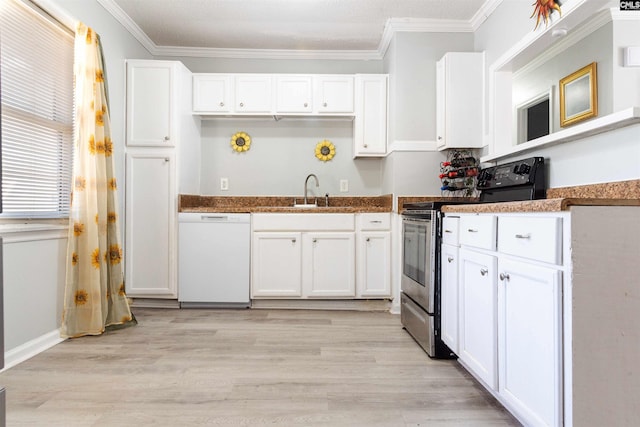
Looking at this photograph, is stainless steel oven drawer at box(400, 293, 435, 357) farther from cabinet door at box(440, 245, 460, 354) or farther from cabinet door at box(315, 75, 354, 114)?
cabinet door at box(315, 75, 354, 114)

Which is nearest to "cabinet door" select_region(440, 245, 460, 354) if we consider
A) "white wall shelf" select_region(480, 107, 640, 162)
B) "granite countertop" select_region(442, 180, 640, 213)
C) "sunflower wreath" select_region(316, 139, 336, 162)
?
"granite countertop" select_region(442, 180, 640, 213)

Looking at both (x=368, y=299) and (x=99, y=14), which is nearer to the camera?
(x=99, y=14)

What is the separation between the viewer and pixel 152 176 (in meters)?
3.44

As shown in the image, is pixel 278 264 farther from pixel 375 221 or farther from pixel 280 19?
pixel 280 19

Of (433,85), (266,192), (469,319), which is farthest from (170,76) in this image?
(469,319)

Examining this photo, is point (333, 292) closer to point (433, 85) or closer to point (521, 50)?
point (433, 85)

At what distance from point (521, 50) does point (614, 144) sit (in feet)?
3.17

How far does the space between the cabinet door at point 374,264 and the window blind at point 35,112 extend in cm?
225

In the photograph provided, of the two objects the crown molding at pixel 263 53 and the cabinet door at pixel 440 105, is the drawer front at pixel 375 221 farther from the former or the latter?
the crown molding at pixel 263 53

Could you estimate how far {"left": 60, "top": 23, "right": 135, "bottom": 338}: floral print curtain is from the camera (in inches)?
104

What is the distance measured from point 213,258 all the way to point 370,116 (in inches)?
73.5

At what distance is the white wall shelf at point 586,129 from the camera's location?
167 centimetres

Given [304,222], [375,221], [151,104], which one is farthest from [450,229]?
[151,104]

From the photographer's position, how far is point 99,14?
2988 mm
